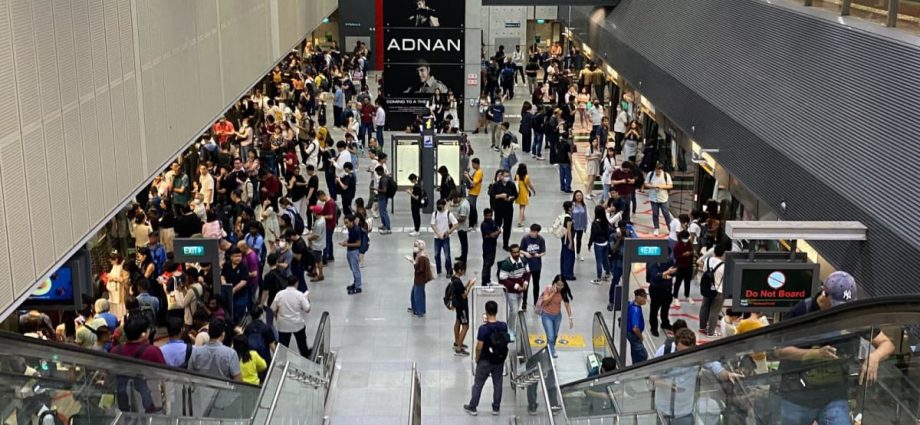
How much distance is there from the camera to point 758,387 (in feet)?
21.3

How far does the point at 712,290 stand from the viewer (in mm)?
15477

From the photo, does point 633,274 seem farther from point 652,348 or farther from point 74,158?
point 74,158

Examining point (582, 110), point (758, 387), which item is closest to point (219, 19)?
point (758, 387)

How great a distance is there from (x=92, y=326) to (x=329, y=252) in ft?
25.0

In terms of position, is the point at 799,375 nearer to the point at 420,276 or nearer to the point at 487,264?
the point at 420,276

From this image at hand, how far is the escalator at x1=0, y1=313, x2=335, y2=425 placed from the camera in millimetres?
6569

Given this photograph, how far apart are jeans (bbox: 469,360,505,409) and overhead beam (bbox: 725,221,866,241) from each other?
3.68 meters

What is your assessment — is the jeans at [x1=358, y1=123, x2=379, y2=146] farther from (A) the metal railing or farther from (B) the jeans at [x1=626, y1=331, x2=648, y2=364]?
(B) the jeans at [x1=626, y1=331, x2=648, y2=364]

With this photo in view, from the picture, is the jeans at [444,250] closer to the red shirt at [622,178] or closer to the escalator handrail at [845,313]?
the red shirt at [622,178]

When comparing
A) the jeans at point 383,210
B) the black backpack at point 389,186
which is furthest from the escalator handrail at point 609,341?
the jeans at point 383,210

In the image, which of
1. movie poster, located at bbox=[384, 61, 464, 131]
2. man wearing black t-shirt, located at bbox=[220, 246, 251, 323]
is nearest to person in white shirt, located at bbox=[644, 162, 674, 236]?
man wearing black t-shirt, located at bbox=[220, 246, 251, 323]

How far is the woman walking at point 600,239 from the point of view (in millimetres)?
18083

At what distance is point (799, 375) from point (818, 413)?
0.87 feet

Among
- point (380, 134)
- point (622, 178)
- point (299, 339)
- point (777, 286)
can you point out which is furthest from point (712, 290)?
point (380, 134)
